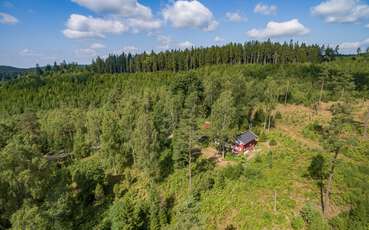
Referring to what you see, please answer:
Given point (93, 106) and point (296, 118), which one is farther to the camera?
point (93, 106)

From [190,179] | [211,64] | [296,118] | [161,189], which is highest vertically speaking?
[211,64]

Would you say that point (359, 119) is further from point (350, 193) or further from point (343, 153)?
point (350, 193)

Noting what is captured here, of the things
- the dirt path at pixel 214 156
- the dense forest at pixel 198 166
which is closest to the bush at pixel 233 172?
the dense forest at pixel 198 166

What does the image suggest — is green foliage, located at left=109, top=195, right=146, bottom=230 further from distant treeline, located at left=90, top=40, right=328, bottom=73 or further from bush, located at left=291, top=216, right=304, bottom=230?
distant treeline, located at left=90, top=40, right=328, bottom=73

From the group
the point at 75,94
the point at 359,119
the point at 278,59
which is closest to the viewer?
the point at 359,119

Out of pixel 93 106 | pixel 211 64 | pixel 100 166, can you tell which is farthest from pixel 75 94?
pixel 100 166

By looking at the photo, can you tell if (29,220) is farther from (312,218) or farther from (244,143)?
(244,143)

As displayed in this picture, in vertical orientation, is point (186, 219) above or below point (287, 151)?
above

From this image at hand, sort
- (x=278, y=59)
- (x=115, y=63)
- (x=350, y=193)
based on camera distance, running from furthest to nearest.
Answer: (x=115, y=63)
(x=278, y=59)
(x=350, y=193)
